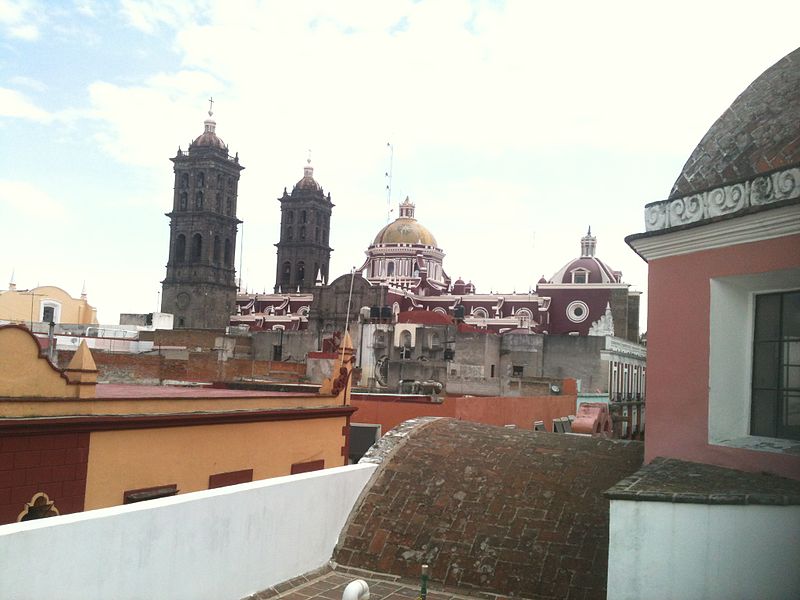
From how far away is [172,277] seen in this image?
192 ft

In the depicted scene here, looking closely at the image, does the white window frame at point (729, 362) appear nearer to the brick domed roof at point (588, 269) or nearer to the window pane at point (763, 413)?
the window pane at point (763, 413)

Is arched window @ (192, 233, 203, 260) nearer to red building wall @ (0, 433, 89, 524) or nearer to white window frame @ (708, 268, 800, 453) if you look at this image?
red building wall @ (0, 433, 89, 524)

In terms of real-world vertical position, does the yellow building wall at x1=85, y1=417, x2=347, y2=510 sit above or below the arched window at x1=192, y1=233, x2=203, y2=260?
below

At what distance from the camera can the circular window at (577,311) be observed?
42.1 meters

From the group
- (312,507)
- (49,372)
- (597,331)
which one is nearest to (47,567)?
(312,507)

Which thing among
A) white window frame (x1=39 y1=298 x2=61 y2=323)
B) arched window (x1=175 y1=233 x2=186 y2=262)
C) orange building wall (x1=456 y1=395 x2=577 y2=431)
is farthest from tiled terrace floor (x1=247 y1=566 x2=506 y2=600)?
arched window (x1=175 y1=233 x2=186 y2=262)

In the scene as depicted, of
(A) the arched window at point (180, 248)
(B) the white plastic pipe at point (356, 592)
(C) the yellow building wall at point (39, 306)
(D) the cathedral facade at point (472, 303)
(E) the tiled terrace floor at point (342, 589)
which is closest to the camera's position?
(B) the white plastic pipe at point (356, 592)

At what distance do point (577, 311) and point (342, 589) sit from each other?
3760 cm

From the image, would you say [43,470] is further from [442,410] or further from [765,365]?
[442,410]

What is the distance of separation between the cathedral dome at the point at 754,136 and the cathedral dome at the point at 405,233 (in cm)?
5087

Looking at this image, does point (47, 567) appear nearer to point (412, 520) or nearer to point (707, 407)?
point (412, 520)

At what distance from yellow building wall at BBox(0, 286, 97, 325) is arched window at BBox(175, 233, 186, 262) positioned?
14.4m

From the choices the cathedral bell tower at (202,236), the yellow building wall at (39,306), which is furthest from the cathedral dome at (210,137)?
the yellow building wall at (39,306)

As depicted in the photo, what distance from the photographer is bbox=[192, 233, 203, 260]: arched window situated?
58.0 meters
